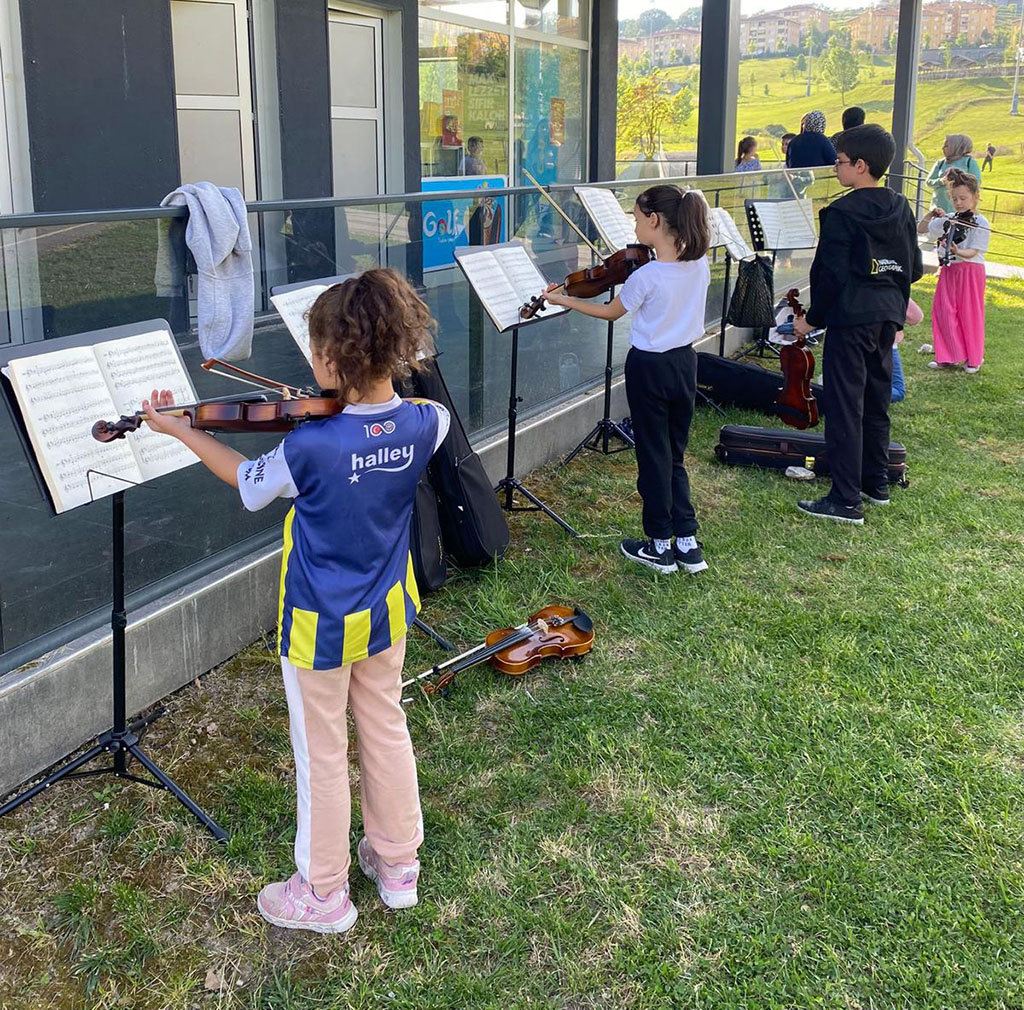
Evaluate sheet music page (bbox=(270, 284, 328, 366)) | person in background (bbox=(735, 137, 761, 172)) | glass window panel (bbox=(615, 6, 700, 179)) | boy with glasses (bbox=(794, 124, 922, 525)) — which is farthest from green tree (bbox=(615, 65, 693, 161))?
sheet music page (bbox=(270, 284, 328, 366))

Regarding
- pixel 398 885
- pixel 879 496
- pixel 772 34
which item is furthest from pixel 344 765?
pixel 772 34

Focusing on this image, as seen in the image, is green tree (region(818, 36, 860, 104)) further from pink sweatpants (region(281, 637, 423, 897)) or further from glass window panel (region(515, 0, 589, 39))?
pink sweatpants (region(281, 637, 423, 897))

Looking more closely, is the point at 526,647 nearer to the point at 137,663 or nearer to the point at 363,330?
the point at 137,663

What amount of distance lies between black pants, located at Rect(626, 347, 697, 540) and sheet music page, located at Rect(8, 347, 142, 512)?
2.57 metres

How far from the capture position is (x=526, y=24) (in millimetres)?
13289

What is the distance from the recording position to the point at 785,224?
32.7ft

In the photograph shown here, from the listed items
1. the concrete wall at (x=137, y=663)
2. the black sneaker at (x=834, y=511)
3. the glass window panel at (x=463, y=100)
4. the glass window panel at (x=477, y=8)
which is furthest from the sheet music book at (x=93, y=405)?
the glass window panel at (x=477, y=8)

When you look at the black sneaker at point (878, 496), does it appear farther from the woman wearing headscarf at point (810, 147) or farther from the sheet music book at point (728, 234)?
the woman wearing headscarf at point (810, 147)

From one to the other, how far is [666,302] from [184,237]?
79.9 inches

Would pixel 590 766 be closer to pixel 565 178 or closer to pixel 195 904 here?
pixel 195 904

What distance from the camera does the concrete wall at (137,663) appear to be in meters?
3.36

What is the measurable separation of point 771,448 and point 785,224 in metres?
3.97

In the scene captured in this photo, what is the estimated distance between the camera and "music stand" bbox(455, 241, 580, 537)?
5.14m

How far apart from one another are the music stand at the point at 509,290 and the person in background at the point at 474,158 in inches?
281
